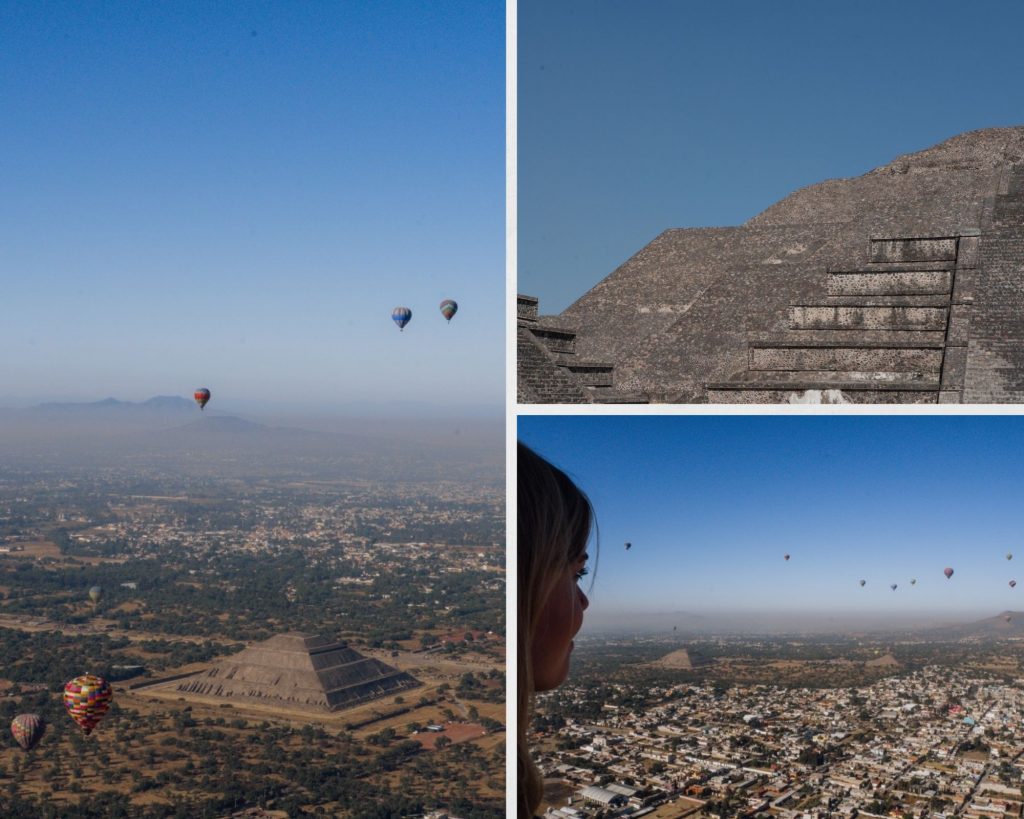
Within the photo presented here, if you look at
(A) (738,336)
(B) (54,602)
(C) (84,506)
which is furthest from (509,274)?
(C) (84,506)

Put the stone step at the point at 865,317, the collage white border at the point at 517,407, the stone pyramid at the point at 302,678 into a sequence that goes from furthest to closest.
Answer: the stone pyramid at the point at 302,678
the stone step at the point at 865,317
the collage white border at the point at 517,407

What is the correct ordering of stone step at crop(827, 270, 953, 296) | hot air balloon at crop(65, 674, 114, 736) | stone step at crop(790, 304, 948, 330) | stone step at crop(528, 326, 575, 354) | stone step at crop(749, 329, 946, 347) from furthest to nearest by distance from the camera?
hot air balloon at crop(65, 674, 114, 736), stone step at crop(827, 270, 953, 296), stone step at crop(790, 304, 948, 330), stone step at crop(749, 329, 946, 347), stone step at crop(528, 326, 575, 354)

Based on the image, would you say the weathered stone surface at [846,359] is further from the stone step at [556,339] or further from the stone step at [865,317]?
the stone step at [556,339]

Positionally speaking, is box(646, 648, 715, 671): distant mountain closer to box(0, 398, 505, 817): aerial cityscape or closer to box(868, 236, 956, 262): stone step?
box(868, 236, 956, 262): stone step

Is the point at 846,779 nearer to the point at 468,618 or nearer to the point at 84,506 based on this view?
the point at 468,618

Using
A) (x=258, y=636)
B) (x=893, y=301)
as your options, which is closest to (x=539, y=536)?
(x=893, y=301)

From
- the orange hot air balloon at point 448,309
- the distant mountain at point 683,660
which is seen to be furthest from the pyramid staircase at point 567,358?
the orange hot air balloon at point 448,309

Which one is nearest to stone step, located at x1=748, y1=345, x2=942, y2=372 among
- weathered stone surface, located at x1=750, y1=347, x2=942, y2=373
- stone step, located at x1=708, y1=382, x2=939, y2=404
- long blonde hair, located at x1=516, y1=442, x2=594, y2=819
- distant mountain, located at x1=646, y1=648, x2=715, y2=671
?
weathered stone surface, located at x1=750, y1=347, x2=942, y2=373
